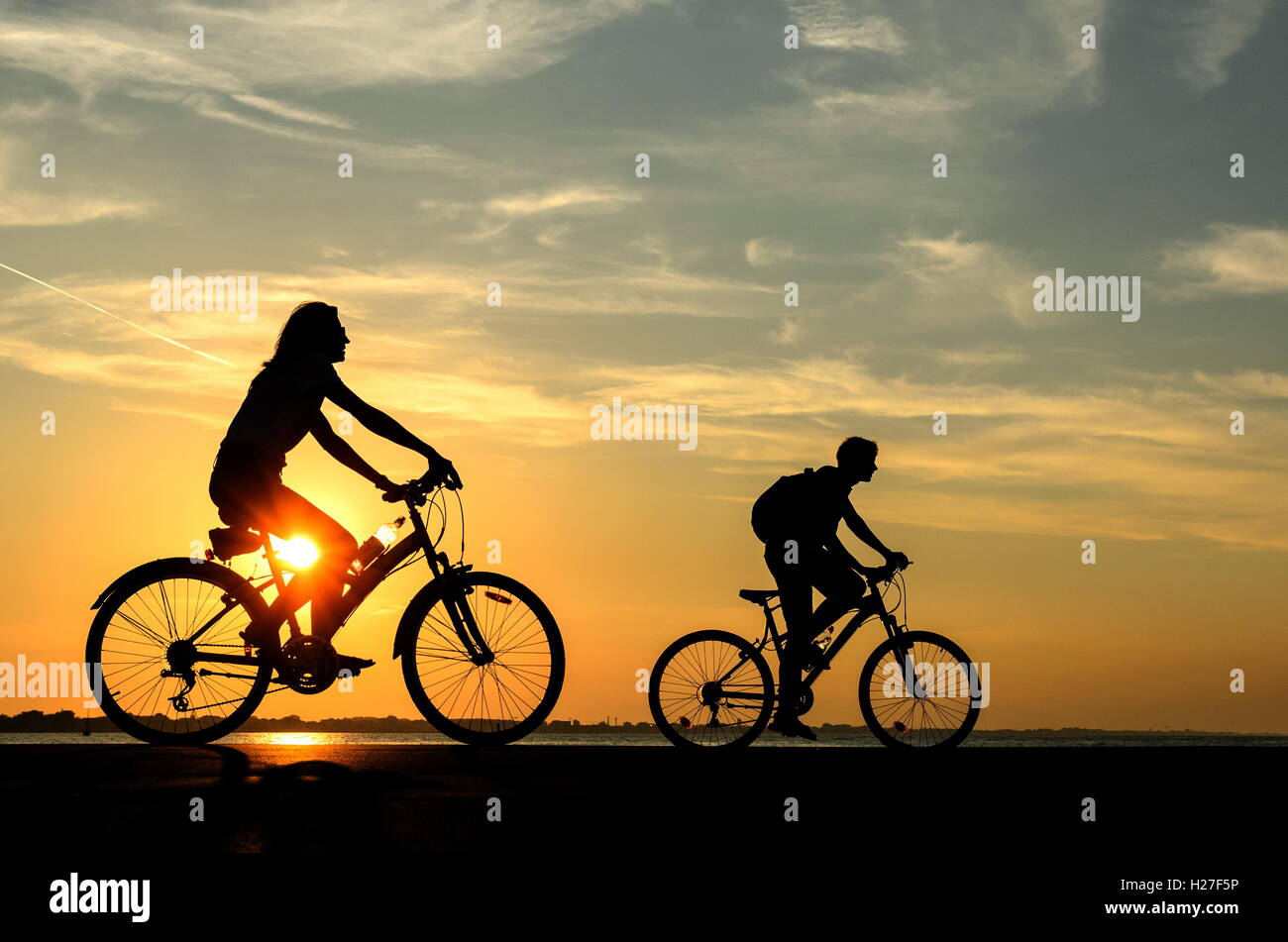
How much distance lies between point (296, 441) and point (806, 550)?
14.2ft

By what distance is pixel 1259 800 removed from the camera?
7316 millimetres

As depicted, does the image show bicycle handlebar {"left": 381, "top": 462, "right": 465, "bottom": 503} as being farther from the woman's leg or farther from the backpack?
the backpack

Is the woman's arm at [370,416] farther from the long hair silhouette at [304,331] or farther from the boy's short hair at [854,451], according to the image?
the boy's short hair at [854,451]

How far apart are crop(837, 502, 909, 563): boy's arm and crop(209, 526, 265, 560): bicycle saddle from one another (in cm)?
A: 487

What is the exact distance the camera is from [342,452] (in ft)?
31.8

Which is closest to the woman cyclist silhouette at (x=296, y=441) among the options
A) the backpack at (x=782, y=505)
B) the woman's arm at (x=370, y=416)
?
the woman's arm at (x=370, y=416)

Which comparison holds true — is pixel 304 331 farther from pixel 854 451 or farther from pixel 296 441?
pixel 854 451

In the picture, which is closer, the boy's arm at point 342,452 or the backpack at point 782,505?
the boy's arm at point 342,452

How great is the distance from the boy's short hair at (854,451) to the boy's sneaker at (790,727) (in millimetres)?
2164

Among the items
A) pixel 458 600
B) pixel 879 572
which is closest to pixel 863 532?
pixel 879 572

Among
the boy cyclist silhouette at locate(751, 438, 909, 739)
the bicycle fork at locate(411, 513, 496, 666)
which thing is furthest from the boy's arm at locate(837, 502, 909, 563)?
the bicycle fork at locate(411, 513, 496, 666)

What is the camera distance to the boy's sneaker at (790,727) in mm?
11391

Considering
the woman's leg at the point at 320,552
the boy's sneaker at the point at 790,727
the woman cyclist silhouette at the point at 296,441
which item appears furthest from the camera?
the boy's sneaker at the point at 790,727

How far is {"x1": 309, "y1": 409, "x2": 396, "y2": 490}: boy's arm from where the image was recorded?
9539 mm
